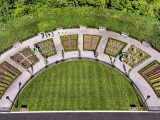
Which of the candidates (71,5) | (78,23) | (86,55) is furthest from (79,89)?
(71,5)

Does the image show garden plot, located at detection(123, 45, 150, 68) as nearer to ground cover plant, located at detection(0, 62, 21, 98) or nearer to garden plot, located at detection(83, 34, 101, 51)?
garden plot, located at detection(83, 34, 101, 51)

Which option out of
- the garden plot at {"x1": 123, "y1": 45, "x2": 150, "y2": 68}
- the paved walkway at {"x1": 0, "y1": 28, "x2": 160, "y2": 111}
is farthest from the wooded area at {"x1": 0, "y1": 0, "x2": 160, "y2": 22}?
the garden plot at {"x1": 123, "y1": 45, "x2": 150, "y2": 68}

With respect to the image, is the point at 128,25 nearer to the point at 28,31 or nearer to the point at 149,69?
the point at 149,69

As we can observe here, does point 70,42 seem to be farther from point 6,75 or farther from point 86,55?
point 6,75

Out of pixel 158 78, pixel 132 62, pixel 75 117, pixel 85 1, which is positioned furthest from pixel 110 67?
pixel 85 1

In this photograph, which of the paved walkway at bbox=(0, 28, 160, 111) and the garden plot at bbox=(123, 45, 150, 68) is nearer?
the paved walkway at bbox=(0, 28, 160, 111)
